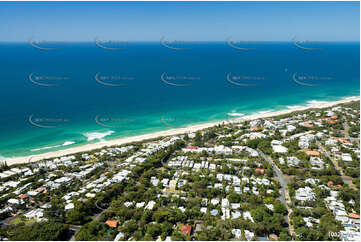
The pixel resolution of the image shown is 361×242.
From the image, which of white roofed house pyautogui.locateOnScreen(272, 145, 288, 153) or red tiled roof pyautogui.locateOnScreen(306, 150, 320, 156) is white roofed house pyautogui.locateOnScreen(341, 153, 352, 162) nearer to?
red tiled roof pyautogui.locateOnScreen(306, 150, 320, 156)

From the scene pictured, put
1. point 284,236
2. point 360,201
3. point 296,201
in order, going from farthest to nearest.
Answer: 1. point 296,201
2. point 360,201
3. point 284,236

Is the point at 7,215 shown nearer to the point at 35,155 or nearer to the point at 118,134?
the point at 35,155

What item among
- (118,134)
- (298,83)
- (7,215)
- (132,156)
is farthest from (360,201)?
(298,83)

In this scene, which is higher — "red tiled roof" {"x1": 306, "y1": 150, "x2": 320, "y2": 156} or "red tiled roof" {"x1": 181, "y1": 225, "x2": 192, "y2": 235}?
"red tiled roof" {"x1": 306, "y1": 150, "x2": 320, "y2": 156}

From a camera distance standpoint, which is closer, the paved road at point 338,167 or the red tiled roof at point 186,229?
the red tiled roof at point 186,229

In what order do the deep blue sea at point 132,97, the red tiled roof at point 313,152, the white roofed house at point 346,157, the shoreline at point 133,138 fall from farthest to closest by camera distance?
1. the deep blue sea at point 132,97
2. the shoreline at point 133,138
3. the red tiled roof at point 313,152
4. the white roofed house at point 346,157

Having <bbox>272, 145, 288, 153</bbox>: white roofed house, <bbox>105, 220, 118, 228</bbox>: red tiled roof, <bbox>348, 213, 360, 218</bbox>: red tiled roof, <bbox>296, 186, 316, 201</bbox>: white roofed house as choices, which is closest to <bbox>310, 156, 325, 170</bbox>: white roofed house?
<bbox>272, 145, 288, 153</bbox>: white roofed house

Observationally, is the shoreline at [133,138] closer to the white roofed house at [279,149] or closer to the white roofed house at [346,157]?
the white roofed house at [279,149]

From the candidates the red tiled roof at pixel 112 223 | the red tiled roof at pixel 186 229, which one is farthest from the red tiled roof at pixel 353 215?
the red tiled roof at pixel 112 223

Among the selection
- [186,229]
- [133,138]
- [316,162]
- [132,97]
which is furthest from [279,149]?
[132,97]

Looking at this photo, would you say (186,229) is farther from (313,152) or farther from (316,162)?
(313,152)

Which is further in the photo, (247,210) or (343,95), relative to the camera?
(343,95)
